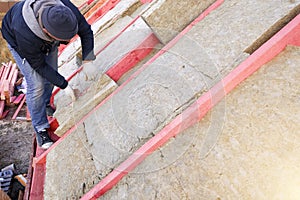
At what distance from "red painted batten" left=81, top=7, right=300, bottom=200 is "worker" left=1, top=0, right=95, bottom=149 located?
113 centimetres

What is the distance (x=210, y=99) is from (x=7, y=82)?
4.95 m

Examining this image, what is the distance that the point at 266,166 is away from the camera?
223cm

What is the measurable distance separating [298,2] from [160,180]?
6.15 feet

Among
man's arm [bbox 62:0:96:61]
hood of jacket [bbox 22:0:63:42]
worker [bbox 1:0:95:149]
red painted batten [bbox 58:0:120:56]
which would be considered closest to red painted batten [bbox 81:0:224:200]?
worker [bbox 1:0:95:149]

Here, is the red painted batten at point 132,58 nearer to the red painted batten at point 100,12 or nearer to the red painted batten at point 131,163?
the red painted batten at point 131,163

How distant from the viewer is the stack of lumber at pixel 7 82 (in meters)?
6.04

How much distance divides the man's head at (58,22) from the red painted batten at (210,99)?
3.64 feet

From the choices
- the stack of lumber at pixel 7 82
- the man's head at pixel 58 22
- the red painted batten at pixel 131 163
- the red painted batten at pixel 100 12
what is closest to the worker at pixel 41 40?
the man's head at pixel 58 22

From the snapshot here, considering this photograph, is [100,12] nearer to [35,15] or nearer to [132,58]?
[132,58]

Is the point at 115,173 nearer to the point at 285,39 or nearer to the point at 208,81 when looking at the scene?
the point at 208,81

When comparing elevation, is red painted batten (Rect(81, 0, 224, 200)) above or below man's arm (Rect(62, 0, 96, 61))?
below

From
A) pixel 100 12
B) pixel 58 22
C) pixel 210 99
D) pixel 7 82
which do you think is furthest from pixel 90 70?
pixel 7 82

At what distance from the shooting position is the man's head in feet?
8.66

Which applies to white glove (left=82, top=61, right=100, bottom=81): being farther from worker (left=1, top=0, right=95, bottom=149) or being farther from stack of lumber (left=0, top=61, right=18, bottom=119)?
stack of lumber (left=0, top=61, right=18, bottom=119)
